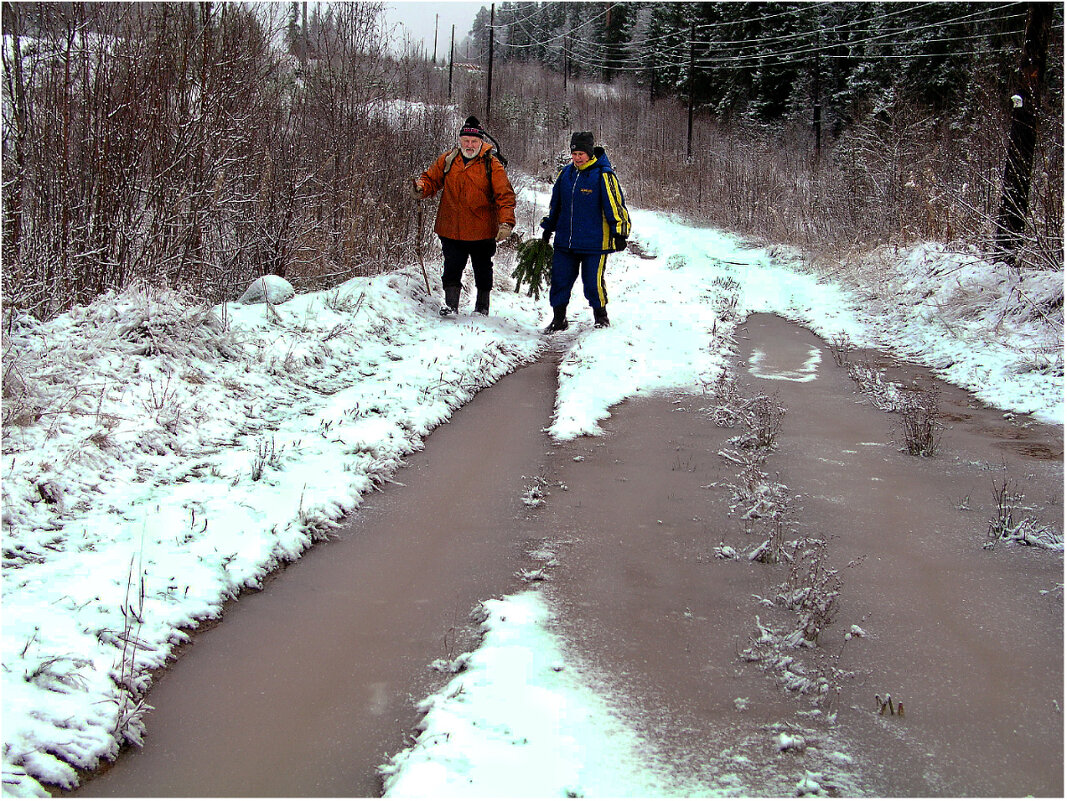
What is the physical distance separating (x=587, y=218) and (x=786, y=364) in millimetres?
2536

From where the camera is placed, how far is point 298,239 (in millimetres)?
8453

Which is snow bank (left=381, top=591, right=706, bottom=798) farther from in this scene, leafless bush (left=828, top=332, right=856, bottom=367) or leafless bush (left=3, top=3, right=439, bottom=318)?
leafless bush (left=828, top=332, right=856, bottom=367)

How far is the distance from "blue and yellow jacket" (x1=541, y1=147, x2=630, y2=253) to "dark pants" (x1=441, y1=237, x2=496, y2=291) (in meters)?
0.79

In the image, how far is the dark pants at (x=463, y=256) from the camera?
8.55 m

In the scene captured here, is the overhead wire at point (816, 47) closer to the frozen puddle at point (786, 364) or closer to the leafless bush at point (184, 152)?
the frozen puddle at point (786, 364)

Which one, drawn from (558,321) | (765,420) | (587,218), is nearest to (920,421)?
(765,420)

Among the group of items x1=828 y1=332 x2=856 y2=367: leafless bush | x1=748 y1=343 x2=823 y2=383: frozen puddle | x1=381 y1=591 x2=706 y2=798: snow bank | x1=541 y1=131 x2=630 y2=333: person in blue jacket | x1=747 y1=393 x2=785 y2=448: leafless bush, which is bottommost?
x1=381 y1=591 x2=706 y2=798: snow bank

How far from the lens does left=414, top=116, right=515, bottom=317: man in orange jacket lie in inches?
326

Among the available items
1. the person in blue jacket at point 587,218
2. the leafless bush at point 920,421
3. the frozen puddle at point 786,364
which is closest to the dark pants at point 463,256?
the person in blue jacket at point 587,218

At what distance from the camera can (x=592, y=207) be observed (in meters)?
8.41

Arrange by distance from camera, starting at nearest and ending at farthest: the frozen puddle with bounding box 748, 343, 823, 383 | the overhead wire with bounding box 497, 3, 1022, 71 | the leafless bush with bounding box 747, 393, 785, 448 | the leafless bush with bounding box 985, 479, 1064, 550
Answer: the leafless bush with bounding box 985, 479, 1064, 550 → the leafless bush with bounding box 747, 393, 785, 448 → the frozen puddle with bounding box 748, 343, 823, 383 → the overhead wire with bounding box 497, 3, 1022, 71

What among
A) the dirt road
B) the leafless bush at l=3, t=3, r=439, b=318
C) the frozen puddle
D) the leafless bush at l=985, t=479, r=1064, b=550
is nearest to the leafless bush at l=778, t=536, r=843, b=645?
the dirt road

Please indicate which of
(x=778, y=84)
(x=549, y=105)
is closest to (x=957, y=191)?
(x=778, y=84)

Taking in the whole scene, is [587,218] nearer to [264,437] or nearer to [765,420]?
[765,420]
